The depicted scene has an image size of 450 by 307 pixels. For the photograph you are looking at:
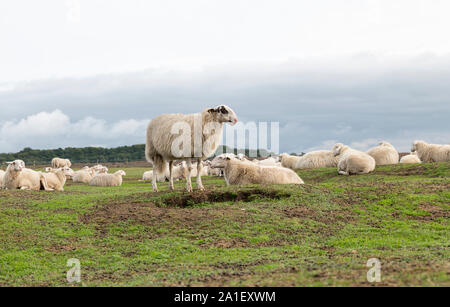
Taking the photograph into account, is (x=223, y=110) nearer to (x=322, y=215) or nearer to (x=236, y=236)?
(x=322, y=215)

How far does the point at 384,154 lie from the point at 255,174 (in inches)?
538

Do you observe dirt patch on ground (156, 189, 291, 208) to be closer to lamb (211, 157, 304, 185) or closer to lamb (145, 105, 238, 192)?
lamb (145, 105, 238, 192)

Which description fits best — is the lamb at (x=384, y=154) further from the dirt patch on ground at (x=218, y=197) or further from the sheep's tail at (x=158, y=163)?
Result: the sheep's tail at (x=158, y=163)

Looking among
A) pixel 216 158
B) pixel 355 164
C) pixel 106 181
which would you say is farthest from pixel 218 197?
pixel 106 181

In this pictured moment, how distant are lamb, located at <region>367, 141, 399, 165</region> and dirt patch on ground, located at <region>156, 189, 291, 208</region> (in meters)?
15.9

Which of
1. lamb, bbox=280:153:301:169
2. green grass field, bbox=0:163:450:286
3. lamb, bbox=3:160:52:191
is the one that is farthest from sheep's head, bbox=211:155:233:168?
lamb, bbox=280:153:301:169

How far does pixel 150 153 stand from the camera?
54.5 ft

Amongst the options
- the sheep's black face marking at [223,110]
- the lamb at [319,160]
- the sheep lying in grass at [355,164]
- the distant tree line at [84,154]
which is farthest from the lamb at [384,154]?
the distant tree line at [84,154]

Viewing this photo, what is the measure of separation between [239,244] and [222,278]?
11.4ft

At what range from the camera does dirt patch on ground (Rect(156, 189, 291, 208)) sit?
1426 cm

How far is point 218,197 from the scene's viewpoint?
1454cm

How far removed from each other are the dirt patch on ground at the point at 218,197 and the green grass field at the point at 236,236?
3 centimetres
